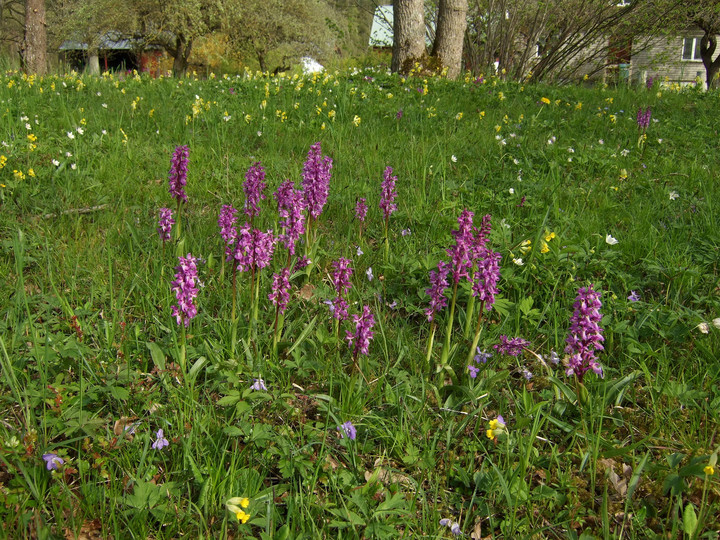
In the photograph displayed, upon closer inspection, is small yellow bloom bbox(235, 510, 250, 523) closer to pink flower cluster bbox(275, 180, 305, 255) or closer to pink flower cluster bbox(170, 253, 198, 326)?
pink flower cluster bbox(170, 253, 198, 326)

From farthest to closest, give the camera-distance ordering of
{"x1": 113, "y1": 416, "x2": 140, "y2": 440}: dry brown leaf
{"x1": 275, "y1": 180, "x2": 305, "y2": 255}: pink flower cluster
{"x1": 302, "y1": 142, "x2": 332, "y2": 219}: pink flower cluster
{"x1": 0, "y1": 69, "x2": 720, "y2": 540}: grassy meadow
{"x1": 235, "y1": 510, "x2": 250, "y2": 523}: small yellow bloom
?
{"x1": 302, "y1": 142, "x2": 332, "y2": 219}: pink flower cluster < {"x1": 275, "y1": 180, "x2": 305, "y2": 255}: pink flower cluster < {"x1": 113, "y1": 416, "x2": 140, "y2": 440}: dry brown leaf < {"x1": 0, "y1": 69, "x2": 720, "y2": 540}: grassy meadow < {"x1": 235, "y1": 510, "x2": 250, "y2": 523}: small yellow bloom

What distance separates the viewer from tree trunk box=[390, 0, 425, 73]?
33.6 feet

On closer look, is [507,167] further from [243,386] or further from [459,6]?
[459,6]

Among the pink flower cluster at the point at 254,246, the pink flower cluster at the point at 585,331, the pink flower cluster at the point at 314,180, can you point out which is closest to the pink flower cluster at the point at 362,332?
the pink flower cluster at the point at 254,246

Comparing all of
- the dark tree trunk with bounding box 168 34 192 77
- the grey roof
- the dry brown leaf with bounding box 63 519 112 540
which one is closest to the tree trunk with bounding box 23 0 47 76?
the dry brown leaf with bounding box 63 519 112 540

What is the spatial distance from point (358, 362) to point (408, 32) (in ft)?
31.8

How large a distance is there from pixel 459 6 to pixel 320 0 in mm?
31079

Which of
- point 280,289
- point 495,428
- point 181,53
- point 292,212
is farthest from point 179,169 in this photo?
point 181,53

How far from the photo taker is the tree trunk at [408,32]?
10.2m

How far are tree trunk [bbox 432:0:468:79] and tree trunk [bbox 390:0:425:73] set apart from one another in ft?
1.23

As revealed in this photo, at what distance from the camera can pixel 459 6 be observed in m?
10.3

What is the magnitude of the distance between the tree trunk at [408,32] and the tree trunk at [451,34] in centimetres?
37

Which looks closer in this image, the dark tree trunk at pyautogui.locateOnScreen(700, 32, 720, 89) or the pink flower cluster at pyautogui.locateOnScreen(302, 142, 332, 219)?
the pink flower cluster at pyautogui.locateOnScreen(302, 142, 332, 219)

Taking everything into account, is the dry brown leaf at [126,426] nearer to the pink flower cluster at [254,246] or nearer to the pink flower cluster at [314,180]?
the pink flower cluster at [254,246]
